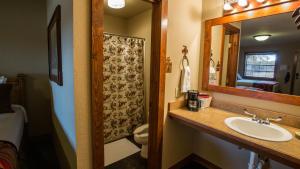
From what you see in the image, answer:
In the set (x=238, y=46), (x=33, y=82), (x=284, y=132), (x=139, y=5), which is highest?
(x=139, y=5)

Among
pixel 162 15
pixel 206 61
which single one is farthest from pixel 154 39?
pixel 206 61

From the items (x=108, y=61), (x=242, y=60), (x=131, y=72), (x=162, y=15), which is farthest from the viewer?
(x=131, y=72)

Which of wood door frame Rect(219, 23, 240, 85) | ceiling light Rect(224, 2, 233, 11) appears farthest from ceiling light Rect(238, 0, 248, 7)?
wood door frame Rect(219, 23, 240, 85)

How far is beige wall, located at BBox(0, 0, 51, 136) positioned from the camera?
8.13 feet

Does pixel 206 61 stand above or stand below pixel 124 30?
below

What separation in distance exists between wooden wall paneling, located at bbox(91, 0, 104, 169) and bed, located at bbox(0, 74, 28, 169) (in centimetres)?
64

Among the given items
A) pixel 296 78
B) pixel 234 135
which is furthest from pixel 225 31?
pixel 234 135

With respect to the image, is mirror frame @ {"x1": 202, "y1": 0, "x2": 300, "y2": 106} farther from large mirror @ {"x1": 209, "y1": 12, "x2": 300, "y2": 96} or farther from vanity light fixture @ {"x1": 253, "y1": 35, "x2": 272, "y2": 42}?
vanity light fixture @ {"x1": 253, "y1": 35, "x2": 272, "y2": 42}

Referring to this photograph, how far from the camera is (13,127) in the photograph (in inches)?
74.2

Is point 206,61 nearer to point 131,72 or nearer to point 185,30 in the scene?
point 185,30

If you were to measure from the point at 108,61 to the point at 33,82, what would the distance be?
1.30 m

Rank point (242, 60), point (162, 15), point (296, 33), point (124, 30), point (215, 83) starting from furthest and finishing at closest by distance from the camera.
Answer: point (124, 30), point (215, 83), point (242, 60), point (162, 15), point (296, 33)

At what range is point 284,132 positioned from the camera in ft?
4.30

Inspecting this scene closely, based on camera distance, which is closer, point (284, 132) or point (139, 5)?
point (284, 132)
